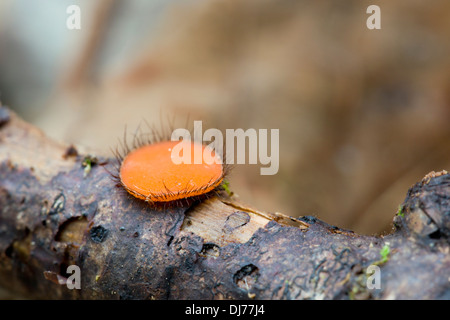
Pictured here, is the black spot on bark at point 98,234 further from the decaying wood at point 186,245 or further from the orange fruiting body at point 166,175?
the orange fruiting body at point 166,175

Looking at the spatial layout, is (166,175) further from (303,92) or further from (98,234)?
(303,92)

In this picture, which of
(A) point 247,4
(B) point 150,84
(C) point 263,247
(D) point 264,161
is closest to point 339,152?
(D) point 264,161

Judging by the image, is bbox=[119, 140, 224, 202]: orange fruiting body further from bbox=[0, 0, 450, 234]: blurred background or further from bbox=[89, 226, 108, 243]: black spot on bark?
bbox=[0, 0, 450, 234]: blurred background

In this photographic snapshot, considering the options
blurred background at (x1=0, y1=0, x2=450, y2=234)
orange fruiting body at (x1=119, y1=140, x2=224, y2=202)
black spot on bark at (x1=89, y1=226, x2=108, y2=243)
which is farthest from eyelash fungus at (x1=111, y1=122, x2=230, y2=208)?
blurred background at (x1=0, y1=0, x2=450, y2=234)

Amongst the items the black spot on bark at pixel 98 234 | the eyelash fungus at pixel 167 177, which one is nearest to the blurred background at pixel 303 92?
the eyelash fungus at pixel 167 177

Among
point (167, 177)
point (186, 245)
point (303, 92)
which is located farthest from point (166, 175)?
point (303, 92)
